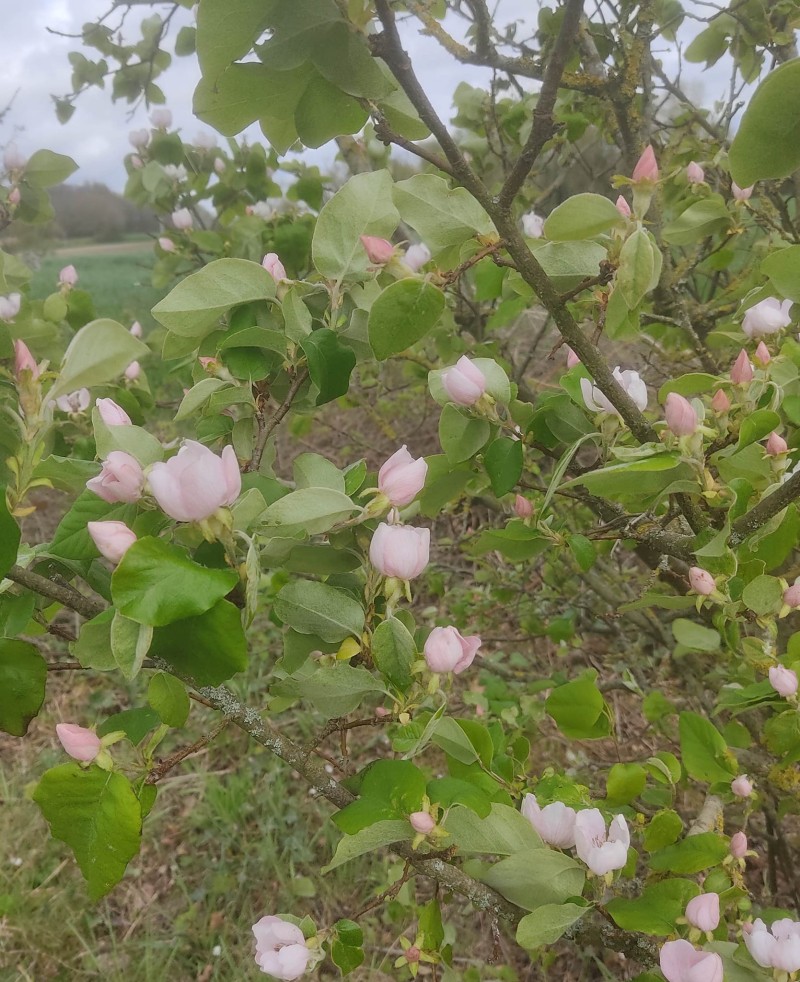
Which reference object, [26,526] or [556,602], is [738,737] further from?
[26,526]

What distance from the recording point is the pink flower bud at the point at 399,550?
0.39 m

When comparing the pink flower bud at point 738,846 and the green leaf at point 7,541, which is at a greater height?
the green leaf at point 7,541

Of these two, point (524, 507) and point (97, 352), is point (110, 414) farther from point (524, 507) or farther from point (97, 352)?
point (524, 507)

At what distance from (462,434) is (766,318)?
32 centimetres

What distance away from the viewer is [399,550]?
0.40 m

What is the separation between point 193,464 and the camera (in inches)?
13.3

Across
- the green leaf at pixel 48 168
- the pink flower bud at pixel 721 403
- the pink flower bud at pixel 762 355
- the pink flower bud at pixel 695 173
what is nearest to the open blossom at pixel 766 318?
the pink flower bud at pixel 762 355

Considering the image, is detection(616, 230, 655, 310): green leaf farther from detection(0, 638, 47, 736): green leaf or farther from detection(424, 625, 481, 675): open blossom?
detection(0, 638, 47, 736): green leaf

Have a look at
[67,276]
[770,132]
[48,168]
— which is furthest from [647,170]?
[67,276]

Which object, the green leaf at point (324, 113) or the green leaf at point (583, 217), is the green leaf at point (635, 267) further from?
the green leaf at point (324, 113)

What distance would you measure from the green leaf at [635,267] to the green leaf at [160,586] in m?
0.31

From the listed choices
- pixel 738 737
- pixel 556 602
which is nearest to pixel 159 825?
pixel 556 602

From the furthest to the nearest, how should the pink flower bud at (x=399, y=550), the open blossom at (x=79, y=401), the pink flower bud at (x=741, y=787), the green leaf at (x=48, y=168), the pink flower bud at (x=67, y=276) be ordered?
the pink flower bud at (x=67, y=276) → the open blossom at (x=79, y=401) → the green leaf at (x=48, y=168) → the pink flower bud at (x=741, y=787) → the pink flower bud at (x=399, y=550)

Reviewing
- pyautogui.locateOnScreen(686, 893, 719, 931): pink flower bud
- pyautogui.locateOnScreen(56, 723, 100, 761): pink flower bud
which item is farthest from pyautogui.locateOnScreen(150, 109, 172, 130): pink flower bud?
pyautogui.locateOnScreen(686, 893, 719, 931): pink flower bud
